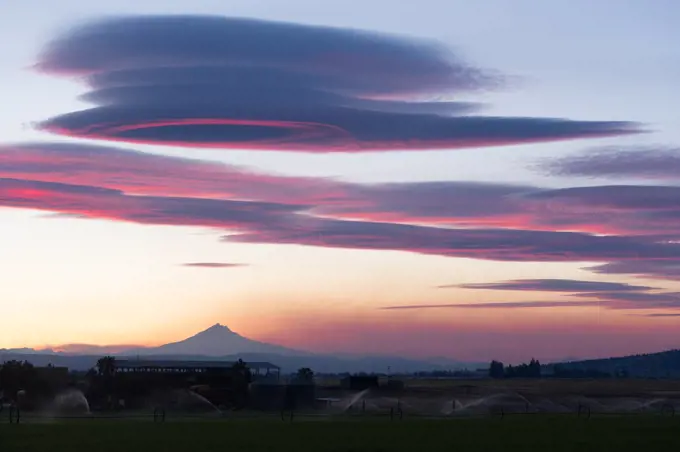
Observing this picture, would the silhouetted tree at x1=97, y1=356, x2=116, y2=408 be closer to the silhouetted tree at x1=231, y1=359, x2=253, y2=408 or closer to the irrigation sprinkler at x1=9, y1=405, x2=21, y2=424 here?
the silhouetted tree at x1=231, y1=359, x2=253, y2=408

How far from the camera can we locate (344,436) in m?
67.2

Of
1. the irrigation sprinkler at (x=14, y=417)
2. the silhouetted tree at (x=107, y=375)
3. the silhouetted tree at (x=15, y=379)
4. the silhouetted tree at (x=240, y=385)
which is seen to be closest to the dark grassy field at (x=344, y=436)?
the irrigation sprinkler at (x=14, y=417)

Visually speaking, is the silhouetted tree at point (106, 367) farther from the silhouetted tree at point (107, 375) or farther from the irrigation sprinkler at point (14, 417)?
the irrigation sprinkler at point (14, 417)

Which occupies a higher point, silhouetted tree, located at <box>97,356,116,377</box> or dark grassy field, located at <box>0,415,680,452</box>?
silhouetted tree, located at <box>97,356,116,377</box>

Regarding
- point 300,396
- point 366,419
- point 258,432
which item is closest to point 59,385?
point 300,396

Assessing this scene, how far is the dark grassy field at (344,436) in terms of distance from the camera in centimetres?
5916

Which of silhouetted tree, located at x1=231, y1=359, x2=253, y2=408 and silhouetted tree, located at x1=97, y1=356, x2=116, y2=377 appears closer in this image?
silhouetted tree, located at x1=231, y1=359, x2=253, y2=408

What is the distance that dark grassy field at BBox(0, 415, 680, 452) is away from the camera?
59.2 metres

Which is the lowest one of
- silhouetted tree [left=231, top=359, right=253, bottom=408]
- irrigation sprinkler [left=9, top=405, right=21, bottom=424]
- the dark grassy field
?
the dark grassy field

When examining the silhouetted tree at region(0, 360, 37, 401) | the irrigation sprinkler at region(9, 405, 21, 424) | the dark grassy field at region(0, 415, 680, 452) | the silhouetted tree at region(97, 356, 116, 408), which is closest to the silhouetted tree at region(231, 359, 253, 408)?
the silhouetted tree at region(97, 356, 116, 408)

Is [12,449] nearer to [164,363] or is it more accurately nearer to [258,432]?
[258,432]

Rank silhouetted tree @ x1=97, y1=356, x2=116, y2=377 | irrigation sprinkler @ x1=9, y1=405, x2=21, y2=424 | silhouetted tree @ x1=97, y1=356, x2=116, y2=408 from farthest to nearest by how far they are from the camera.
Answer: silhouetted tree @ x1=97, y1=356, x2=116, y2=377 → silhouetted tree @ x1=97, y1=356, x2=116, y2=408 → irrigation sprinkler @ x1=9, y1=405, x2=21, y2=424

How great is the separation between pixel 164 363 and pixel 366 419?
340 ft

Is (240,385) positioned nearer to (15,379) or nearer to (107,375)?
(107,375)
